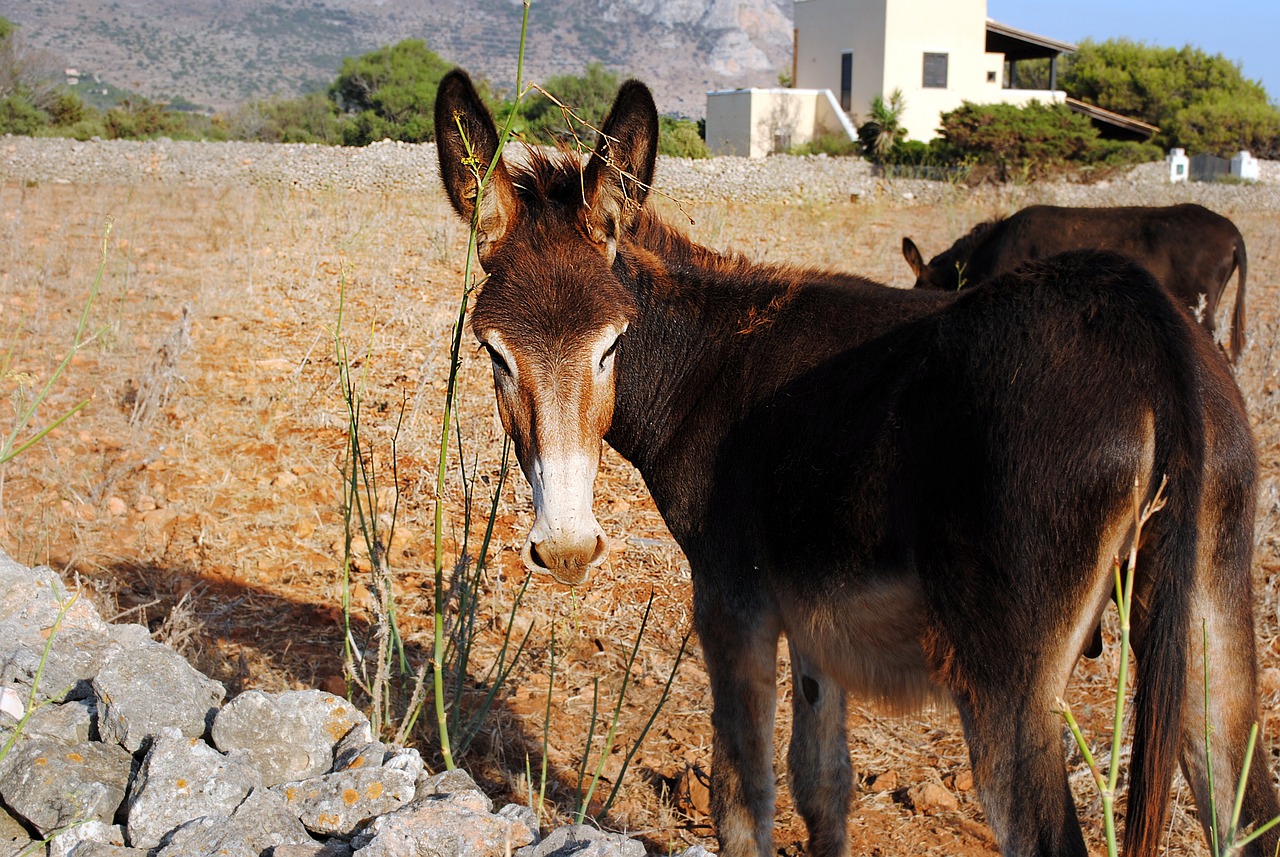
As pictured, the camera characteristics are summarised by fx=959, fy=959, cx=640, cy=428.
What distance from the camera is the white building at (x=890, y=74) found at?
3694 centimetres

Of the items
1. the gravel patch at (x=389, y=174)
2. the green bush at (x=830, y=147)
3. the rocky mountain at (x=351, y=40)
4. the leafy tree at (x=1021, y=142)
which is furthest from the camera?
the rocky mountain at (x=351, y=40)

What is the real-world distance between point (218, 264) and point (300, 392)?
4.46 meters

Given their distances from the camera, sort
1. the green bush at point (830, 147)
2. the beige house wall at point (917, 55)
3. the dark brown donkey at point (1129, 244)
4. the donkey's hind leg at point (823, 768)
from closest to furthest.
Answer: the donkey's hind leg at point (823, 768) < the dark brown donkey at point (1129, 244) < the green bush at point (830, 147) < the beige house wall at point (917, 55)

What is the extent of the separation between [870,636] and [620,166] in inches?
60.2

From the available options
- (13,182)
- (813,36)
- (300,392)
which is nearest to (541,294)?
(300,392)

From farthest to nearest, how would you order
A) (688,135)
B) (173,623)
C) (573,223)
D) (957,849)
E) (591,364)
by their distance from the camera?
(688,135) → (173,623) → (957,849) → (573,223) → (591,364)

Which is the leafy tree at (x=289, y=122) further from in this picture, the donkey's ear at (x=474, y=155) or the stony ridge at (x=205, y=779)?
the stony ridge at (x=205, y=779)

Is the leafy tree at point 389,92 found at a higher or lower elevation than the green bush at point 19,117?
higher

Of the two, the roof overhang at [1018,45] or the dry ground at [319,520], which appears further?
the roof overhang at [1018,45]

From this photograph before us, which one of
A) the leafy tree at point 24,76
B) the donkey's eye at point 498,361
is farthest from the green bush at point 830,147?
the donkey's eye at point 498,361

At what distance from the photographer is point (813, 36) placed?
41.4 meters

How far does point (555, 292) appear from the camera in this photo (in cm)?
260

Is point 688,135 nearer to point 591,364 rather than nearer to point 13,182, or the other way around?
point 13,182

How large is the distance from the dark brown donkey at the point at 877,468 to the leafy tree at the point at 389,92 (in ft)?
98.1
